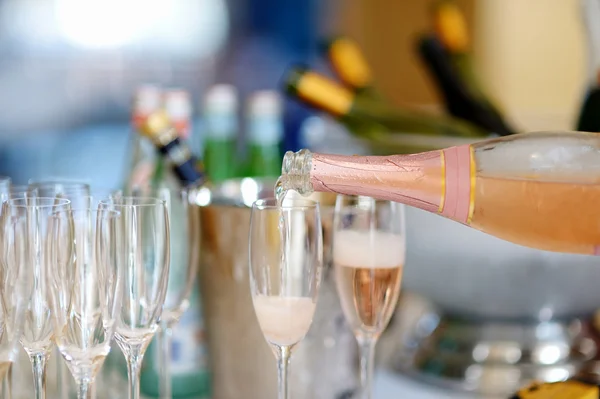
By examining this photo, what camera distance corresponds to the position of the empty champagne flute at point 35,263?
54 centimetres

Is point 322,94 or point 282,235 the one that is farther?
point 322,94

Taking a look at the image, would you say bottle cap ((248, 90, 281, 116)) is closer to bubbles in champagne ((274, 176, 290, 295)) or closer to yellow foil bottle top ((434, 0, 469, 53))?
yellow foil bottle top ((434, 0, 469, 53))

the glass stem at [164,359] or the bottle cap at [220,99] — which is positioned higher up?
the bottle cap at [220,99]

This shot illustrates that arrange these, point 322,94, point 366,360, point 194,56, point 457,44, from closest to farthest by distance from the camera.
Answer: point 366,360
point 322,94
point 457,44
point 194,56

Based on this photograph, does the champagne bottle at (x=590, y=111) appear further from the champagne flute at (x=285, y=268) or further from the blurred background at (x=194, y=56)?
the blurred background at (x=194, y=56)

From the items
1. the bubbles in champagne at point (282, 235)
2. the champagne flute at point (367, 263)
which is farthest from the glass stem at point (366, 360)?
the bubbles in champagne at point (282, 235)

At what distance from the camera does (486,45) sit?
2.04 m

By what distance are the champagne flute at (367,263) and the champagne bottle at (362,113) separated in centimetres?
22

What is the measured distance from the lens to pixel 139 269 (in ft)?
1.86

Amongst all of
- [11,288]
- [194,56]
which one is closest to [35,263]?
[11,288]

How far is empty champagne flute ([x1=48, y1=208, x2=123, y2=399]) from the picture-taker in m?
0.54

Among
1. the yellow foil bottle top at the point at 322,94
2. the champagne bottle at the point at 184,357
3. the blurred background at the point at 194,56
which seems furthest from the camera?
the blurred background at the point at 194,56

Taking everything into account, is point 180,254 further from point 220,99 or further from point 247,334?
point 220,99

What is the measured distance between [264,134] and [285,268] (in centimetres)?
59
